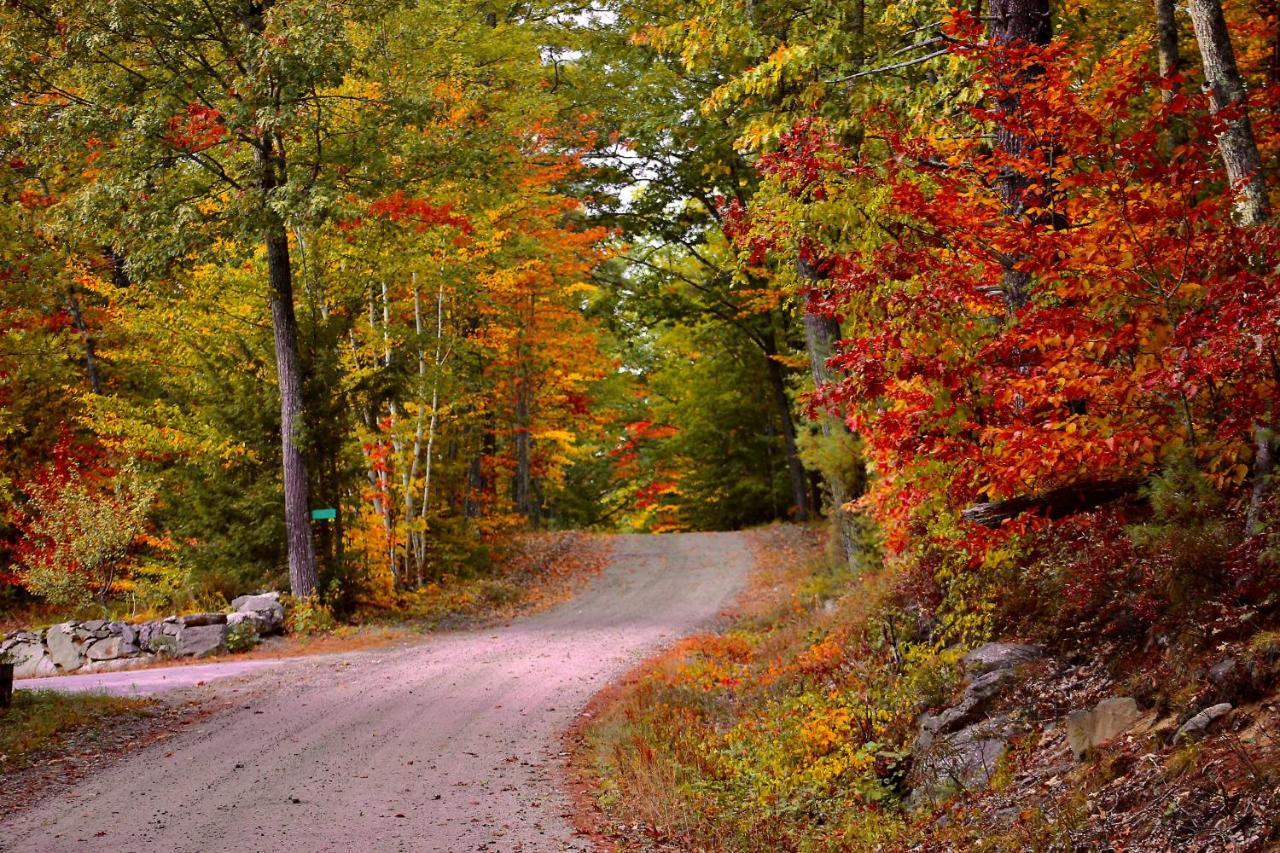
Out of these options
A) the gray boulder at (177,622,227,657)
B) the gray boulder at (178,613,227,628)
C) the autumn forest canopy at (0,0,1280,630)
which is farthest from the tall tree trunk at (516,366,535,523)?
the gray boulder at (177,622,227,657)

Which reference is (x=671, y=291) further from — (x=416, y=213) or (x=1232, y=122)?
(x=1232, y=122)

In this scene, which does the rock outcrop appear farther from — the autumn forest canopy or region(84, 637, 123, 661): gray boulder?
region(84, 637, 123, 661): gray boulder

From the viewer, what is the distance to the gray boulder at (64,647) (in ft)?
49.1

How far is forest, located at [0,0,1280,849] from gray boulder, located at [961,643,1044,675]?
0.28 metres

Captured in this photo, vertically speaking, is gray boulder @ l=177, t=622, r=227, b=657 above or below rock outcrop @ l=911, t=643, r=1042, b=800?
below

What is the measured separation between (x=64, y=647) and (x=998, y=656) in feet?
46.1

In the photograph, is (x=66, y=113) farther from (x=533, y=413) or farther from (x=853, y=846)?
(x=533, y=413)

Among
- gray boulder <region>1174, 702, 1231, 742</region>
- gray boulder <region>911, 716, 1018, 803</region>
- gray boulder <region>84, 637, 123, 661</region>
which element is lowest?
gray boulder <region>84, 637, 123, 661</region>

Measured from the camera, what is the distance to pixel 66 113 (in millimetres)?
13961

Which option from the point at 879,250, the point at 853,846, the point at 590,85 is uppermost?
the point at 590,85

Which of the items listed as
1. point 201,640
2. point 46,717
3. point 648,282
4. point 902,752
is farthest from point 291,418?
point 902,752

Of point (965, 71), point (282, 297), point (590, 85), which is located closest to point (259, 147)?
point (282, 297)

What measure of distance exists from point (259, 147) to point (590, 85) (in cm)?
910

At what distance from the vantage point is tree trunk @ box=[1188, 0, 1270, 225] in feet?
21.8
